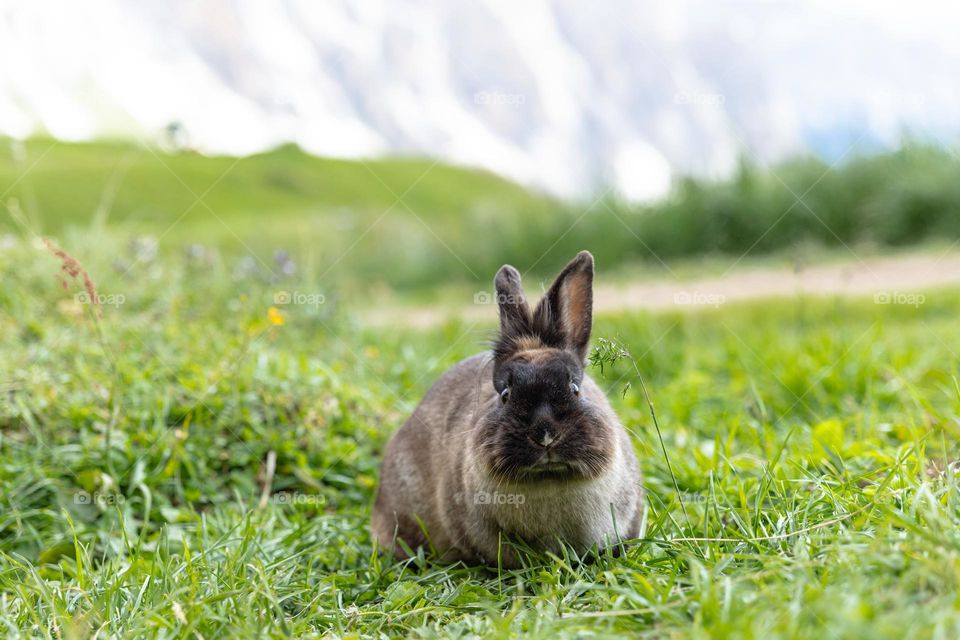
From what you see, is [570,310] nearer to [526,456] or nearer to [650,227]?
[526,456]

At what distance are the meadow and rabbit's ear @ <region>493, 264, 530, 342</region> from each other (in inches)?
13.1

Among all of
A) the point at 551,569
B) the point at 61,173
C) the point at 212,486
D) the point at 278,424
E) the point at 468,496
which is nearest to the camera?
the point at 551,569

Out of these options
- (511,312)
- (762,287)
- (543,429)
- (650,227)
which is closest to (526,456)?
(543,429)

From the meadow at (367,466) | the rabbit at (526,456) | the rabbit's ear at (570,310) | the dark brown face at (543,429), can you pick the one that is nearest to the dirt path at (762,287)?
the meadow at (367,466)

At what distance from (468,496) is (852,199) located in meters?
9.30

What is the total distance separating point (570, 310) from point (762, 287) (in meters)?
5.38

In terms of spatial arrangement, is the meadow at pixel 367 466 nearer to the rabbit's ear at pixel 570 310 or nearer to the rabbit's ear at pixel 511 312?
the rabbit's ear at pixel 570 310

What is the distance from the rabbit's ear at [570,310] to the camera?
3.26 m

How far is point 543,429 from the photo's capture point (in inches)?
116

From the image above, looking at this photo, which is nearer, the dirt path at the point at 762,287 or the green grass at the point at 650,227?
the dirt path at the point at 762,287

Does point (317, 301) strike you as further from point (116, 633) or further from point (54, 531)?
point (116, 633)

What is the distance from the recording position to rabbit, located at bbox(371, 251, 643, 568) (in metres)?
3.01

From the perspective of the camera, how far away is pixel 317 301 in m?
6.82

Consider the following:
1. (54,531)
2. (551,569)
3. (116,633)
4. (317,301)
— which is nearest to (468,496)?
(551,569)
